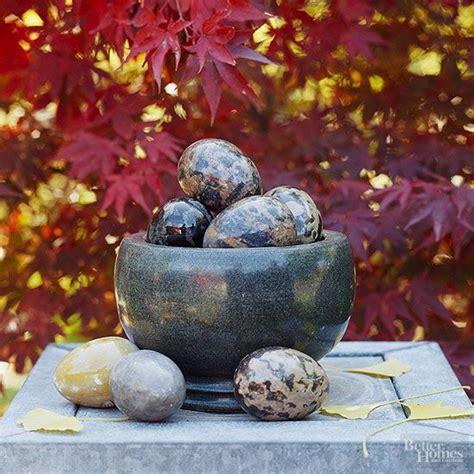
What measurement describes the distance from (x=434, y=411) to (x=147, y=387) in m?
0.42

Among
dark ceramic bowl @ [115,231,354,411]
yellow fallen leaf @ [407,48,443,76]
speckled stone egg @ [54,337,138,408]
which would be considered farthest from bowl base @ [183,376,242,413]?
yellow fallen leaf @ [407,48,443,76]

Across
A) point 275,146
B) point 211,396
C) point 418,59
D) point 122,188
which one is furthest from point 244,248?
point 418,59

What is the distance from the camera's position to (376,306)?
2189mm

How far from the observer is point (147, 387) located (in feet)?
4.29

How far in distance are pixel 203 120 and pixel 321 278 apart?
3.14 ft

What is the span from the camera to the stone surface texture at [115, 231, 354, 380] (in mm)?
1339

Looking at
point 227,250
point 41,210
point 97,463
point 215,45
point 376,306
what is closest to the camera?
point 97,463

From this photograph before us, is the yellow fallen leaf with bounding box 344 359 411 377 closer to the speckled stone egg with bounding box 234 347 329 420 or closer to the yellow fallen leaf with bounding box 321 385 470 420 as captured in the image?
the yellow fallen leaf with bounding box 321 385 470 420

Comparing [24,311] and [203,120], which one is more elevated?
[203,120]

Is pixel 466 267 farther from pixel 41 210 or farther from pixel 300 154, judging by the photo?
pixel 41 210

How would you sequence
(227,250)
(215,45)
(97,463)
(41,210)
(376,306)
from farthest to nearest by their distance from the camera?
(41,210)
(376,306)
(215,45)
(227,250)
(97,463)

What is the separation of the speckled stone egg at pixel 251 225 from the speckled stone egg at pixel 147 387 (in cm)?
20

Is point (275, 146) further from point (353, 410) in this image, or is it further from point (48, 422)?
point (48, 422)

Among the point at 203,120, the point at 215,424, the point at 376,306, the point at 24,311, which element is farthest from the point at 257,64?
the point at 215,424
